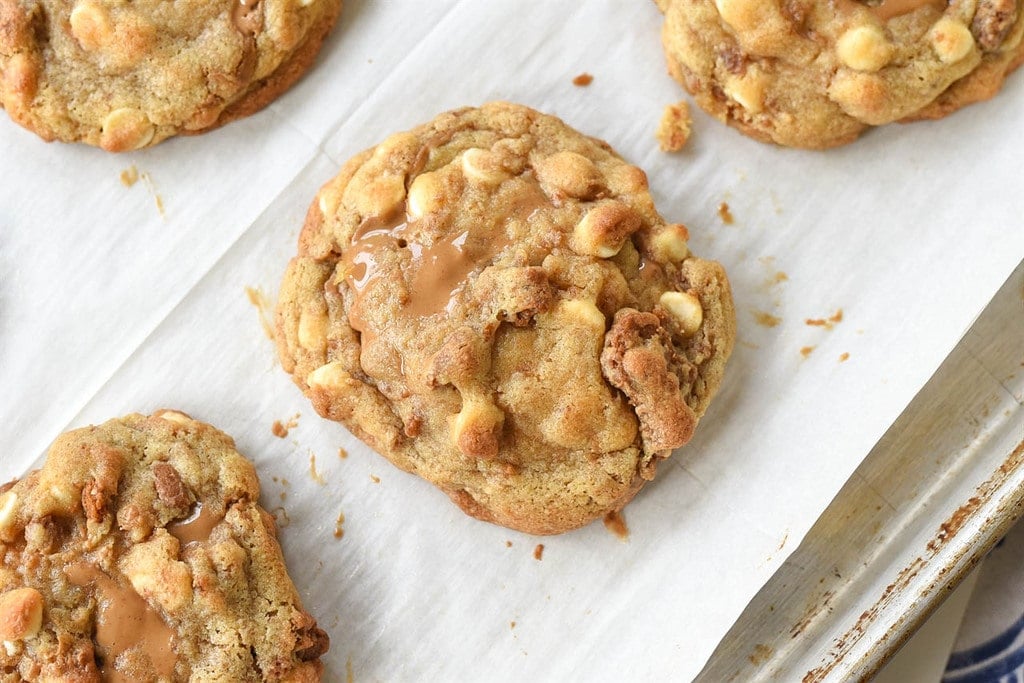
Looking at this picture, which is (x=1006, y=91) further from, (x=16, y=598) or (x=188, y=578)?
(x=16, y=598)

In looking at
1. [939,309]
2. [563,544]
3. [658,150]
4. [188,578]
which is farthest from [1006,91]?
[188,578]

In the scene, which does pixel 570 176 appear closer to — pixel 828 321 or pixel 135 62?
pixel 828 321

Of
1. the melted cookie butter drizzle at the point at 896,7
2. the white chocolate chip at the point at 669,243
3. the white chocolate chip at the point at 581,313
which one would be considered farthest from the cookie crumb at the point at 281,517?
the melted cookie butter drizzle at the point at 896,7

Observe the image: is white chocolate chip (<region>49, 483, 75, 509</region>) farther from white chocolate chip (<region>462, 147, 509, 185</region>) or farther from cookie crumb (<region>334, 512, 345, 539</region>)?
white chocolate chip (<region>462, 147, 509, 185</region>)

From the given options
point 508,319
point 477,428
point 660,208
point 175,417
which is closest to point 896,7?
point 660,208

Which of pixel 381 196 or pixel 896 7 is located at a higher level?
pixel 896 7

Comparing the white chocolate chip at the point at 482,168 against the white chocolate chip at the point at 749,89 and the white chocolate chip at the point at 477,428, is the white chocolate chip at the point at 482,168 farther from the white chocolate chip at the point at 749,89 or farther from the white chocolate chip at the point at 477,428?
the white chocolate chip at the point at 749,89
